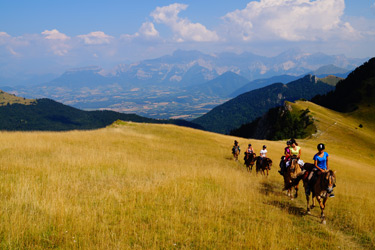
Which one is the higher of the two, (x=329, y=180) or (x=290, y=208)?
(x=329, y=180)

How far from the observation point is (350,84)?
151750 mm

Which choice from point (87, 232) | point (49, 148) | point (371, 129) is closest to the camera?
point (87, 232)

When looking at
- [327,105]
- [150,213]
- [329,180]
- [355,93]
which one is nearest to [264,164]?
[329,180]

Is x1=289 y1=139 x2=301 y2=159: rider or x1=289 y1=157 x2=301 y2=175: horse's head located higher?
x1=289 y1=139 x2=301 y2=159: rider

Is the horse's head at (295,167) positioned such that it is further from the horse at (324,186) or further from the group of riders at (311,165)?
the horse at (324,186)

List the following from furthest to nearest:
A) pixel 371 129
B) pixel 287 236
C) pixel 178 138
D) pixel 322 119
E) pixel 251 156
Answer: pixel 371 129, pixel 322 119, pixel 178 138, pixel 251 156, pixel 287 236

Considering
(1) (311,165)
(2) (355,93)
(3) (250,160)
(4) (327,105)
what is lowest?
(3) (250,160)

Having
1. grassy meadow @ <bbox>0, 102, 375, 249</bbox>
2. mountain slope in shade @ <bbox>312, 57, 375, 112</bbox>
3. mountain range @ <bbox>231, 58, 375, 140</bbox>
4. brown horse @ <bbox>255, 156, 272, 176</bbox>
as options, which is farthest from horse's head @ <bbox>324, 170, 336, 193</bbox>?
mountain slope in shade @ <bbox>312, 57, 375, 112</bbox>

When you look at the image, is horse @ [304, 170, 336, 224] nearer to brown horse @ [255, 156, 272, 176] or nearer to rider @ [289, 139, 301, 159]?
rider @ [289, 139, 301, 159]

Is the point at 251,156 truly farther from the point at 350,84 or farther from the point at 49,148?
the point at 350,84

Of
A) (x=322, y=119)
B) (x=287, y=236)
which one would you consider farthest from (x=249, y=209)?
(x=322, y=119)

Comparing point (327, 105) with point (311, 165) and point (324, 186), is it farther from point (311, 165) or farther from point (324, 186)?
point (324, 186)

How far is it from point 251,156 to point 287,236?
1544 cm

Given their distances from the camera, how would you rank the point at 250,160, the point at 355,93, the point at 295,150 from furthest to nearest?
the point at 355,93, the point at 250,160, the point at 295,150
